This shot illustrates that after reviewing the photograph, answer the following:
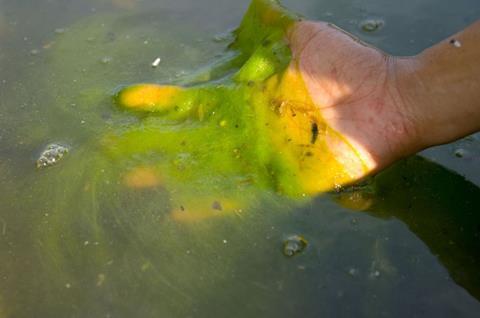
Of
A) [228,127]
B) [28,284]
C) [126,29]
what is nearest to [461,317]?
[228,127]

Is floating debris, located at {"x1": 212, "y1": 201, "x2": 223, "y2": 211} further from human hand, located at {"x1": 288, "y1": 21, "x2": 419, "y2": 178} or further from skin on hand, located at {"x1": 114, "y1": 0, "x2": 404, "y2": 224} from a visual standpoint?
human hand, located at {"x1": 288, "y1": 21, "x2": 419, "y2": 178}

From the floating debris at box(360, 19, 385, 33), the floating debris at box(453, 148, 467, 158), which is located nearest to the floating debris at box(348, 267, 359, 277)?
the floating debris at box(453, 148, 467, 158)

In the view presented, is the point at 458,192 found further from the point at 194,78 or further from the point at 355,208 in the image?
the point at 194,78

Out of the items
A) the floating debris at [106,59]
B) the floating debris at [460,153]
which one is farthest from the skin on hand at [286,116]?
the floating debris at [106,59]

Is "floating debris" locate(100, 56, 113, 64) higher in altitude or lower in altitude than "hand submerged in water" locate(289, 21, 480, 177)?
lower

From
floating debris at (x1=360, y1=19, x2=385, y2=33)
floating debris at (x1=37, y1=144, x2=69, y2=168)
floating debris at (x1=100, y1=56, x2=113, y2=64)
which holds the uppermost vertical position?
floating debris at (x1=360, y1=19, x2=385, y2=33)

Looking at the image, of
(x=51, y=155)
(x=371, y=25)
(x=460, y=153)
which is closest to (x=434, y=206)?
(x=460, y=153)
